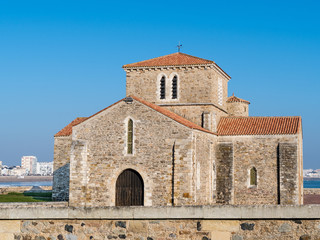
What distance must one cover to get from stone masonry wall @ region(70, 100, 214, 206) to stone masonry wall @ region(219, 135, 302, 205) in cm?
714

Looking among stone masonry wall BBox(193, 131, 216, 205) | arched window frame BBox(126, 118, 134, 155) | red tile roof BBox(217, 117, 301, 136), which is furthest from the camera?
red tile roof BBox(217, 117, 301, 136)

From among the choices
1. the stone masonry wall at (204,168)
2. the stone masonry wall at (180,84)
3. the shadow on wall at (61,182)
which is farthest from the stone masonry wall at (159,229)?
the shadow on wall at (61,182)

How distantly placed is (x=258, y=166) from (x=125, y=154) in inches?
384

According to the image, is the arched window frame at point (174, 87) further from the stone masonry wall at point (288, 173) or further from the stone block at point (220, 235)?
the stone block at point (220, 235)

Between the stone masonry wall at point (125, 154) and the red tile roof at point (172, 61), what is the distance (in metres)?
7.45

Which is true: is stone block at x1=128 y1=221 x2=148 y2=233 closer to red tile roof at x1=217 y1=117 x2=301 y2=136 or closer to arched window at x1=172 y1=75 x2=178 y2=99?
red tile roof at x1=217 y1=117 x2=301 y2=136

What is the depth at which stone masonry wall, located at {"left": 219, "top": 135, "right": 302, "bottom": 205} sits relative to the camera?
3334 cm

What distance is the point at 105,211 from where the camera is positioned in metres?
9.85

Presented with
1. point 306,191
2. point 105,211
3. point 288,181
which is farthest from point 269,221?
point 306,191

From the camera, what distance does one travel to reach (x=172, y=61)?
36.4 meters

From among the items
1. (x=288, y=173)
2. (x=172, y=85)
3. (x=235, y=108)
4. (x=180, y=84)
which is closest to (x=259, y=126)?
(x=288, y=173)

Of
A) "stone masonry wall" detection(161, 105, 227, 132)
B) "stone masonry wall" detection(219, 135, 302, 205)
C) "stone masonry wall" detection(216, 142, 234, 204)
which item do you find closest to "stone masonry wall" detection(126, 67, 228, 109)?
"stone masonry wall" detection(161, 105, 227, 132)

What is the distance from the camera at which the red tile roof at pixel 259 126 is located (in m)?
34.0

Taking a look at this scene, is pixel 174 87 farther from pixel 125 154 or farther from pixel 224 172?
pixel 125 154
